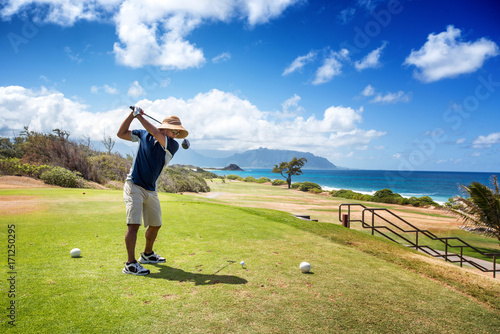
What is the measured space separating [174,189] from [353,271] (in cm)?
3124

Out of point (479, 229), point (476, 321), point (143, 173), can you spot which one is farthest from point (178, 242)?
point (479, 229)

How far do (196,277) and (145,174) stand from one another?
1815 millimetres

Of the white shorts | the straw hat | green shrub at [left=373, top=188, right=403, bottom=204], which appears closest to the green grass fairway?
the white shorts

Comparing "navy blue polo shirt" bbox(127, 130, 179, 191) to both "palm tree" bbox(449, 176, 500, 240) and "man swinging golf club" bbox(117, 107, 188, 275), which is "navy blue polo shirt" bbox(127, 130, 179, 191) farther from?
"palm tree" bbox(449, 176, 500, 240)

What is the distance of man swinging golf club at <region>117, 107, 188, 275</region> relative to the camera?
440 cm

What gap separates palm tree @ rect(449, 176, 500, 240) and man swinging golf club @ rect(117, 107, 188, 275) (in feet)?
59.7

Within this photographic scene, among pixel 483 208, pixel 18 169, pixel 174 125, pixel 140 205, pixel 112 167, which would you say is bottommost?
pixel 483 208

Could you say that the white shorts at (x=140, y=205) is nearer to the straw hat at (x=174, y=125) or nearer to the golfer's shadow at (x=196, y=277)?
the golfer's shadow at (x=196, y=277)

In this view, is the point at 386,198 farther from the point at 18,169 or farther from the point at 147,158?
the point at 147,158

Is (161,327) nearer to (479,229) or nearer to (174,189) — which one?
(479,229)

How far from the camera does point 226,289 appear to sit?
155 inches

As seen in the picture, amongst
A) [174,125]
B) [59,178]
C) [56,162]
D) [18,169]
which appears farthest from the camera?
[56,162]

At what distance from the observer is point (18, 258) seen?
452cm

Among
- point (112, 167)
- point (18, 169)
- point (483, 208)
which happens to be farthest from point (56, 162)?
point (483, 208)
